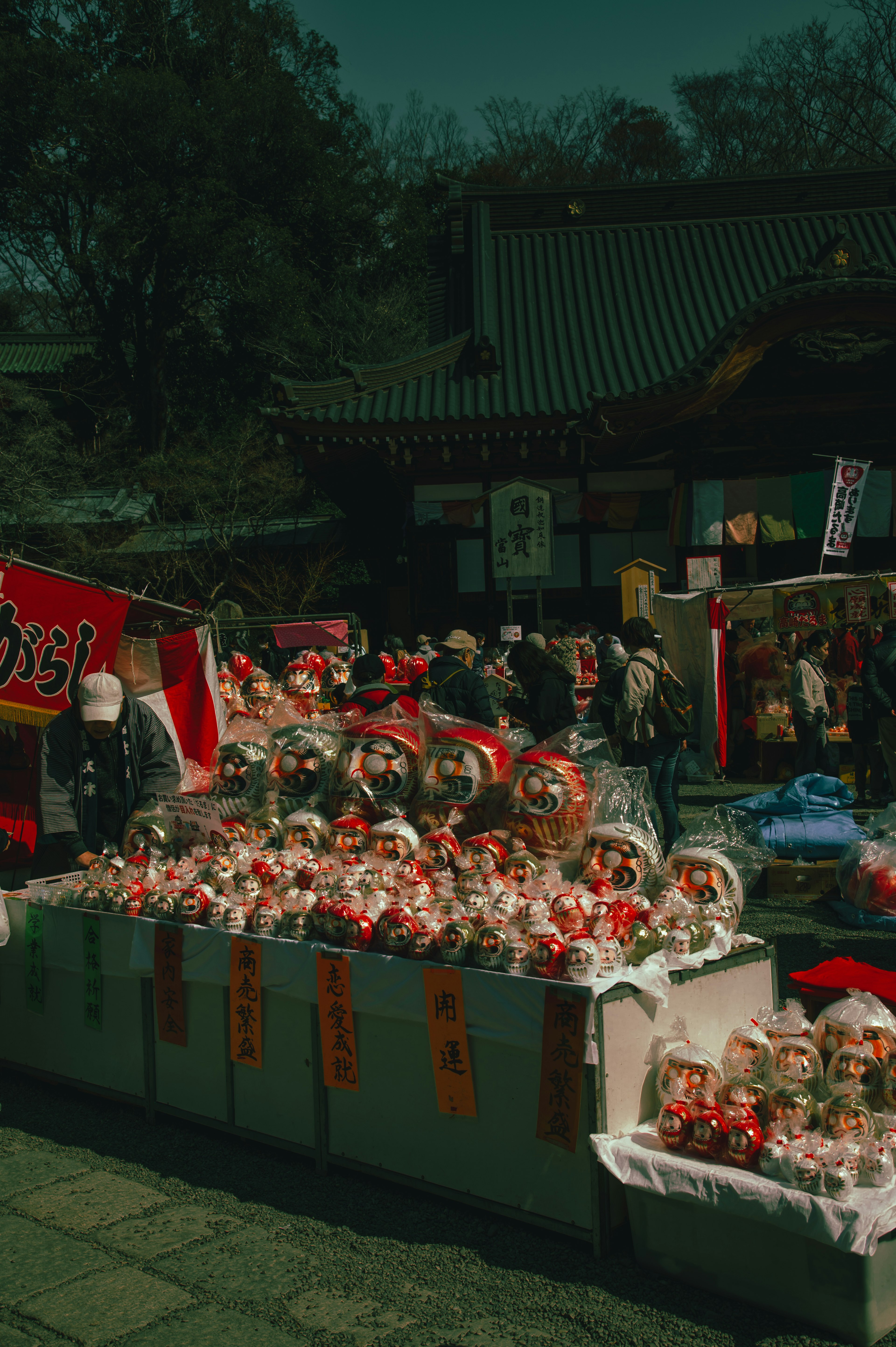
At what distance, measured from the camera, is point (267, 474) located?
19.1 metres

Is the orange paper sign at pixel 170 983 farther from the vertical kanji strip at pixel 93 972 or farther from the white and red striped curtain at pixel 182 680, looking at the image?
the white and red striped curtain at pixel 182 680

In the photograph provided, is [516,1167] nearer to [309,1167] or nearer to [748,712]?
[309,1167]

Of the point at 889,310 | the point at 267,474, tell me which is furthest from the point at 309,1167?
the point at 267,474

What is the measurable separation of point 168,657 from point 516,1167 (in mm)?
4736

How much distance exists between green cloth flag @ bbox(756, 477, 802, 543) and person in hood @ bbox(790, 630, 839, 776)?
3.34 m

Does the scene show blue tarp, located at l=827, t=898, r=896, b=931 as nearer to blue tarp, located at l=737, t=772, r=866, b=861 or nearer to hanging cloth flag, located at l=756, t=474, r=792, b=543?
blue tarp, located at l=737, t=772, r=866, b=861

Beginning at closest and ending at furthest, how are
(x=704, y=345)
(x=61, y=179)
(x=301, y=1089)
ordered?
1. (x=301, y=1089)
2. (x=704, y=345)
3. (x=61, y=179)

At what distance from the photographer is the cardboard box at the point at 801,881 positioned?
6449 mm

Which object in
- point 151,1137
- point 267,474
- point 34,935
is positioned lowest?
point 151,1137

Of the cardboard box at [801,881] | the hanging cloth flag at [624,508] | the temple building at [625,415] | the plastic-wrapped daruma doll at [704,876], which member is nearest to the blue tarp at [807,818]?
the cardboard box at [801,881]

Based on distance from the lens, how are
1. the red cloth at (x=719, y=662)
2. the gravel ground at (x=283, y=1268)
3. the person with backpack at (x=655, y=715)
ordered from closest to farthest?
the gravel ground at (x=283, y=1268) → the person with backpack at (x=655, y=715) → the red cloth at (x=719, y=662)

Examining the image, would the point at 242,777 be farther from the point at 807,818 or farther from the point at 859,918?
the point at 807,818

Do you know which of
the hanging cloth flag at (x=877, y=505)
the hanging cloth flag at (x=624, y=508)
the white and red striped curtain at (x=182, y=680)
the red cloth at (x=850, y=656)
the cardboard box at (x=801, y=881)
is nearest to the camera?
the cardboard box at (x=801, y=881)

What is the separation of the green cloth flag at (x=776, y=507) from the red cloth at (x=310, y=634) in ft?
20.3
